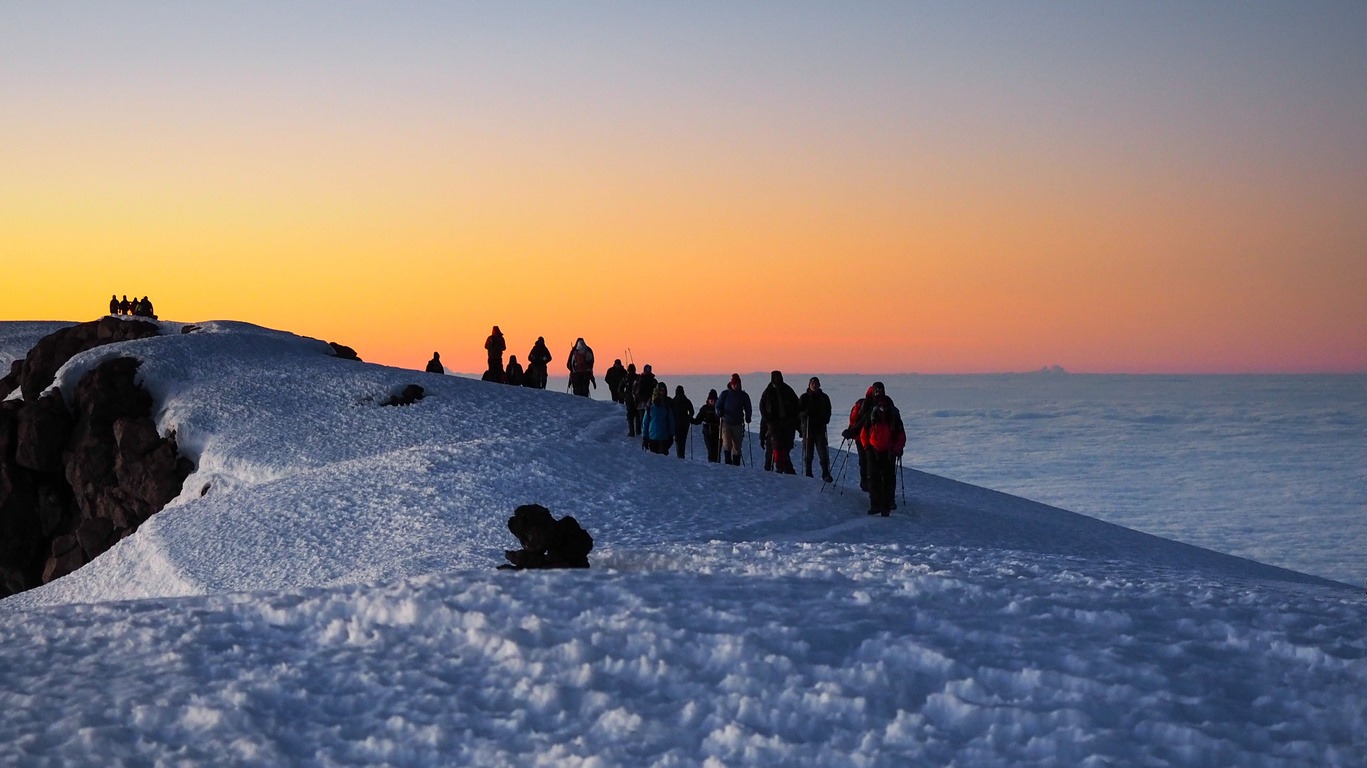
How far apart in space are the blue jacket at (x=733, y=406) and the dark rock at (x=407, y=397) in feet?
29.9

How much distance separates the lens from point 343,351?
35875 millimetres

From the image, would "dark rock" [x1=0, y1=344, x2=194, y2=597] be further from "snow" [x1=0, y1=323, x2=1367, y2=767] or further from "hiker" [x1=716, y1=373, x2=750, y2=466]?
"snow" [x1=0, y1=323, x2=1367, y2=767]

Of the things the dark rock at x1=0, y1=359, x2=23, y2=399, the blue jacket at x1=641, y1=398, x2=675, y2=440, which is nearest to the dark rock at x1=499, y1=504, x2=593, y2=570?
the blue jacket at x1=641, y1=398, x2=675, y2=440

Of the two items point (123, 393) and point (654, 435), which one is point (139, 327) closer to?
point (123, 393)

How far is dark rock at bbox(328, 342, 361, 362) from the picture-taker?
117ft

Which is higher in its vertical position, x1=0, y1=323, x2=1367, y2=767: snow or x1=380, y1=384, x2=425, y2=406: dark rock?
x1=380, y1=384, x2=425, y2=406: dark rock

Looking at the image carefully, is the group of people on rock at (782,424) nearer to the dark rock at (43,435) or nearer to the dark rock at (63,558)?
the dark rock at (63,558)

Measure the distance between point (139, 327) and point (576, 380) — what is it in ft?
49.6

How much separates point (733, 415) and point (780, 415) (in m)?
1.78

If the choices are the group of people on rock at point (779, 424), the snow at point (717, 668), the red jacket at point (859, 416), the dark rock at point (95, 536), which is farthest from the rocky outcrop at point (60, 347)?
the snow at point (717, 668)

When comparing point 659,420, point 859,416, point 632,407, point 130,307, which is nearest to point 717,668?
point 859,416

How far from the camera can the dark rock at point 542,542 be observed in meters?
9.41

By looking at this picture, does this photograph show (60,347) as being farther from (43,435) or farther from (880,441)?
(880,441)

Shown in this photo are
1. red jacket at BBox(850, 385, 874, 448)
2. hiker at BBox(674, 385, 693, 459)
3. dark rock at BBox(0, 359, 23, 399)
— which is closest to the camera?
red jacket at BBox(850, 385, 874, 448)
